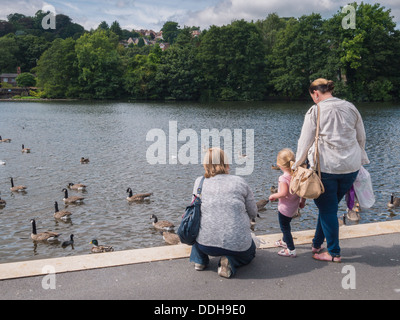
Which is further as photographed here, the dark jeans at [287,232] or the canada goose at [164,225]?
the canada goose at [164,225]

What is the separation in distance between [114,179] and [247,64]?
2194 inches

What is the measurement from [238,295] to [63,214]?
27.7 ft

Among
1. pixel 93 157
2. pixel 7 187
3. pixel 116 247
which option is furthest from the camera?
pixel 93 157

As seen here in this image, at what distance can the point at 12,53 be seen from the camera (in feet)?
316

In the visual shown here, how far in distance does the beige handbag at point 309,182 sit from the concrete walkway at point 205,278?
0.98 meters

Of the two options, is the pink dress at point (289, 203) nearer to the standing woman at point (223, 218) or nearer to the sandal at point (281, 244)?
the sandal at point (281, 244)

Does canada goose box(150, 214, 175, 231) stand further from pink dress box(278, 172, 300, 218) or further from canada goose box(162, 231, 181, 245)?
pink dress box(278, 172, 300, 218)

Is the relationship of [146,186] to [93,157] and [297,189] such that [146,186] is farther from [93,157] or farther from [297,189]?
[297,189]

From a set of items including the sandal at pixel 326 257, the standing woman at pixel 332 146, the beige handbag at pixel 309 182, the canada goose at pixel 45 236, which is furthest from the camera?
the canada goose at pixel 45 236

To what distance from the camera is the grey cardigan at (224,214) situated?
14.9 feet

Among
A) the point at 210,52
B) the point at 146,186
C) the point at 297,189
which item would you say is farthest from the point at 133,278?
the point at 210,52

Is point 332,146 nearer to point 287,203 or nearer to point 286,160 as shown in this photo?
point 286,160

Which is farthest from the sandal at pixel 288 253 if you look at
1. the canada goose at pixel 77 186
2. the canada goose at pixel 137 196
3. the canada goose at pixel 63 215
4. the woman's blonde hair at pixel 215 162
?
the canada goose at pixel 77 186

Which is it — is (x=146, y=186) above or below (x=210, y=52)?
below
